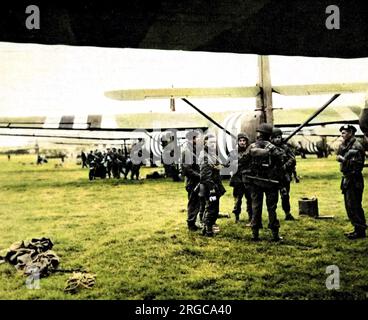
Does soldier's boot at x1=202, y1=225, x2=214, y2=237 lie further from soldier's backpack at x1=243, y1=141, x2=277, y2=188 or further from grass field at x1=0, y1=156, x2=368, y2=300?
soldier's backpack at x1=243, y1=141, x2=277, y2=188

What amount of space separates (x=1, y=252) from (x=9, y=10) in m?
2.87

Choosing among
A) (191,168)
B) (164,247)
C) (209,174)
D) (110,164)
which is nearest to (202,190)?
(209,174)

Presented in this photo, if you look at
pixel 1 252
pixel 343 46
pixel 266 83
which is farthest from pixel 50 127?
pixel 343 46

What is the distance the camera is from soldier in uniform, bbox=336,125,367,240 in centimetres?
464

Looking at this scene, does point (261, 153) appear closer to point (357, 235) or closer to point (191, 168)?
point (191, 168)

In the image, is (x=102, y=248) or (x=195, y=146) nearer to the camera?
(x=102, y=248)

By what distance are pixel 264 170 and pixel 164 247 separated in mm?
1584

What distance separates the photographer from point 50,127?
553cm

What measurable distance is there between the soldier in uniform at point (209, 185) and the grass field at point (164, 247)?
205mm

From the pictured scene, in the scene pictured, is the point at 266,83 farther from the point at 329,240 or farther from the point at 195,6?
the point at 195,6

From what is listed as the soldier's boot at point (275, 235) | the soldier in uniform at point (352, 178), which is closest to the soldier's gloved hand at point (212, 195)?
the soldier's boot at point (275, 235)

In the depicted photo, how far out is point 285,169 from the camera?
552 centimetres

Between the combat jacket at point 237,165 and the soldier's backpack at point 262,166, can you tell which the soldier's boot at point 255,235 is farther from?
the combat jacket at point 237,165

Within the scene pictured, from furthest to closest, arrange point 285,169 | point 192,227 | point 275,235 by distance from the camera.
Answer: point 285,169
point 192,227
point 275,235
